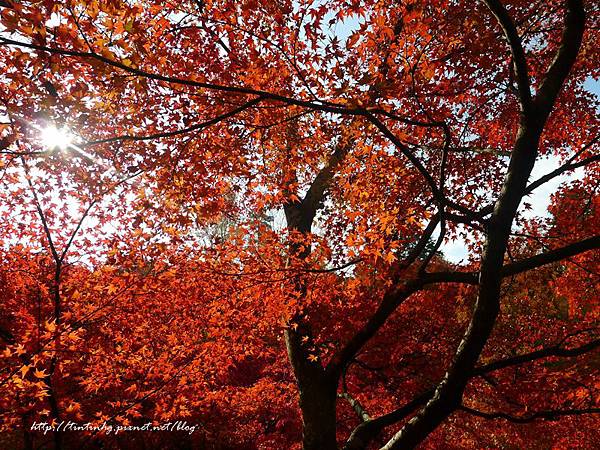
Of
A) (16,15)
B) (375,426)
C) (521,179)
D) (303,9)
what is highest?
(303,9)

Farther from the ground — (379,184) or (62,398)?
(379,184)

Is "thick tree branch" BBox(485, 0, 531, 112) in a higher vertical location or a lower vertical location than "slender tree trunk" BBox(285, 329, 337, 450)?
higher

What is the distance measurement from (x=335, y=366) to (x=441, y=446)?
391 inches

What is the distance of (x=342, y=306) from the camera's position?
11625 mm

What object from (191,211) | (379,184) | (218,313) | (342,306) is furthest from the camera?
(342,306)

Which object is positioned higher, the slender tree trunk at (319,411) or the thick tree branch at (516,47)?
the thick tree branch at (516,47)

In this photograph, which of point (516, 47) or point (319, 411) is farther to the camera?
point (319, 411)

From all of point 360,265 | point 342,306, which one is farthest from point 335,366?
point 342,306

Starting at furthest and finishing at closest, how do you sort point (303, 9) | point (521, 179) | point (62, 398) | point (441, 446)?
point (441, 446) → point (62, 398) → point (303, 9) → point (521, 179)

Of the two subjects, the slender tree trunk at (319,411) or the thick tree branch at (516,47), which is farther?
the slender tree trunk at (319,411)

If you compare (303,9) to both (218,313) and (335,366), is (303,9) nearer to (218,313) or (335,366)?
(335,366)

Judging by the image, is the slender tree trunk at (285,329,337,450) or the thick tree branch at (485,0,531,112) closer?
the thick tree branch at (485,0,531,112)

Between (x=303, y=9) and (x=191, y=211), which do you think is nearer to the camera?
(x=303, y=9)

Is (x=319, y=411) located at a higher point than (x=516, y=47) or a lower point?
lower
